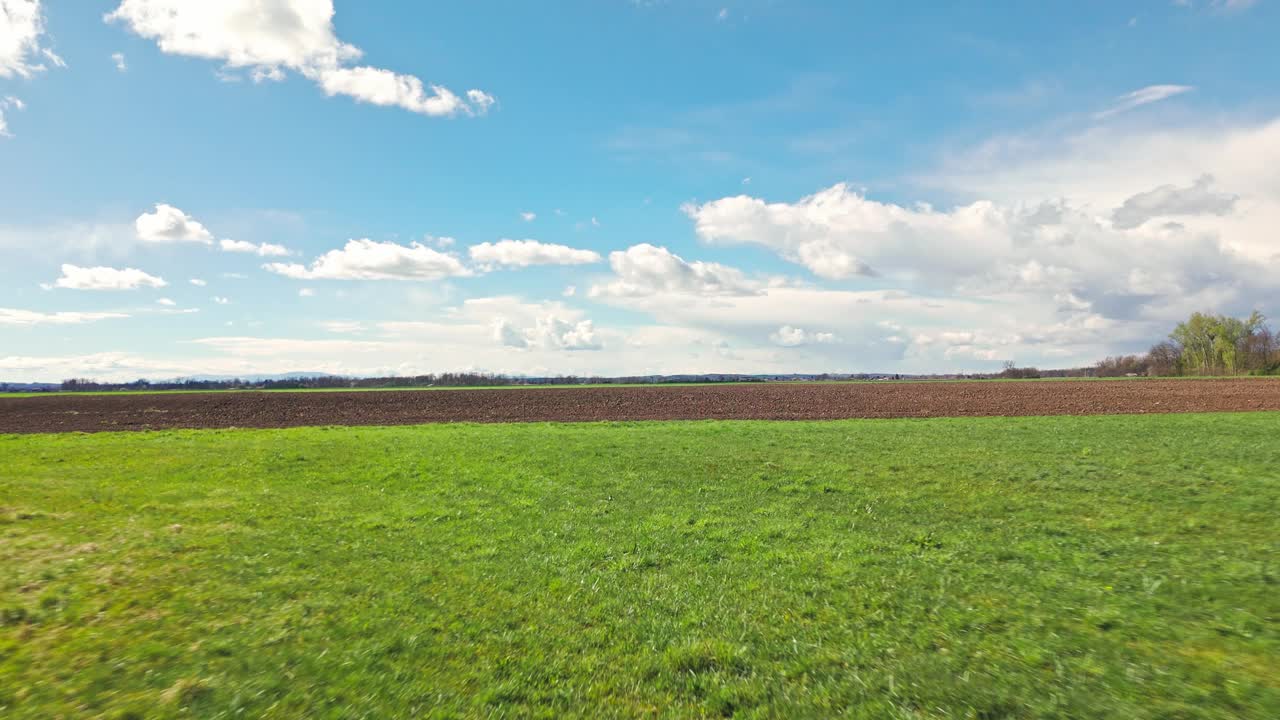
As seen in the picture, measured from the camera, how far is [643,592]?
39.4ft

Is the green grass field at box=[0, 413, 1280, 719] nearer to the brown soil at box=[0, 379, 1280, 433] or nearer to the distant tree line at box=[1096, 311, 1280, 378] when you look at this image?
the brown soil at box=[0, 379, 1280, 433]

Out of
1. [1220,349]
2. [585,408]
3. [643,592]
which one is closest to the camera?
[643,592]

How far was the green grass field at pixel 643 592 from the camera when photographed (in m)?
7.84

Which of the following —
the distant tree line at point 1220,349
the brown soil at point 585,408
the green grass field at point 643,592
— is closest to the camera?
the green grass field at point 643,592

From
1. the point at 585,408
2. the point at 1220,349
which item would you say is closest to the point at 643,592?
the point at 585,408

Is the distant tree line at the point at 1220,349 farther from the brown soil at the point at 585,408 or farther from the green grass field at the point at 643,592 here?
the green grass field at the point at 643,592

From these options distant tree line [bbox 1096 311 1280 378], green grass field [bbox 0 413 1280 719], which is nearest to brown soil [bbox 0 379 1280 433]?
green grass field [bbox 0 413 1280 719]

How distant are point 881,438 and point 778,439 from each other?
5.82 metres

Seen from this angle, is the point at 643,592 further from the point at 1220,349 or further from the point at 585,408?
the point at 1220,349

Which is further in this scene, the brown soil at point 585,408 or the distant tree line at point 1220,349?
the distant tree line at point 1220,349

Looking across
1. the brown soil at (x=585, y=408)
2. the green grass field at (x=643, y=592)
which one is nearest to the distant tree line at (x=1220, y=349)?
the brown soil at (x=585, y=408)

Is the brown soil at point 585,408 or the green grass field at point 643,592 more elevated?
the brown soil at point 585,408

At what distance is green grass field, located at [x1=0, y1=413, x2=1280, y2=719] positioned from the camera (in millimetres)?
7836

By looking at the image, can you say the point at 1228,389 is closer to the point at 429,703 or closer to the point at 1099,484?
the point at 1099,484
